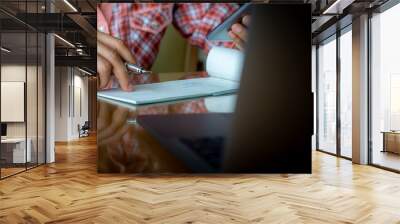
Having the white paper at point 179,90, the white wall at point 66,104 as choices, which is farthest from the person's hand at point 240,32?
the white wall at point 66,104

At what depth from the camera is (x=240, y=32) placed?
5.94 meters

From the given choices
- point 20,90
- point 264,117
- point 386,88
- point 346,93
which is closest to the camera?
point 264,117

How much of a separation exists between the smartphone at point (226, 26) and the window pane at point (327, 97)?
165 inches

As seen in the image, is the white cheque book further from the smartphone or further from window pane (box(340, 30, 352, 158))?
window pane (box(340, 30, 352, 158))

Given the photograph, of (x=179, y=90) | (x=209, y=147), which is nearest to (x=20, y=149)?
(x=179, y=90)

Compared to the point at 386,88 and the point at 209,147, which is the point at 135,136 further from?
the point at 386,88

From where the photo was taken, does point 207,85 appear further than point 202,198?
Yes

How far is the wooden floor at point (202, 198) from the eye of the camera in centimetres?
373

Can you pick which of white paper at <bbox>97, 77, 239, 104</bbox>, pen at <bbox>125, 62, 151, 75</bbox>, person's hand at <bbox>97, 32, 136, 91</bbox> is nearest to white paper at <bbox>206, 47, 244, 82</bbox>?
white paper at <bbox>97, 77, 239, 104</bbox>

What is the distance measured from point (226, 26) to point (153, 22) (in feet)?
3.80

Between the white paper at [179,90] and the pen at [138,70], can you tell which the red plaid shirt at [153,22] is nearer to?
the pen at [138,70]

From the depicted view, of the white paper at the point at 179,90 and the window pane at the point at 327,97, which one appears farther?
the window pane at the point at 327,97

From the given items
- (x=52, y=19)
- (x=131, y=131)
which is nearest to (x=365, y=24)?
(x=131, y=131)

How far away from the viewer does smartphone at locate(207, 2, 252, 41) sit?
593cm
